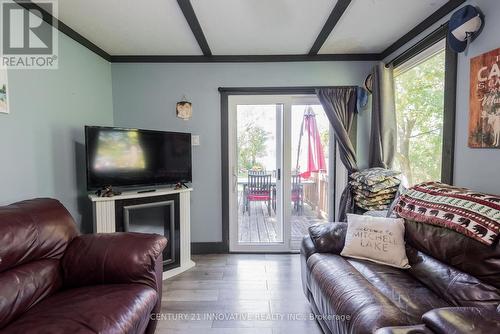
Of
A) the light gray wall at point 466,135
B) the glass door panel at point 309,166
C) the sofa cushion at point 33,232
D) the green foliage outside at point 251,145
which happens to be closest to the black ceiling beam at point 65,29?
the sofa cushion at point 33,232

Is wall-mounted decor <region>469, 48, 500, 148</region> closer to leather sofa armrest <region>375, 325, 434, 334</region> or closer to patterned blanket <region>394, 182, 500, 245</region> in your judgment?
patterned blanket <region>394, 182, 500, 245</region>

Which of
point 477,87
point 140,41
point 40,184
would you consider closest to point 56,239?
point 40,184

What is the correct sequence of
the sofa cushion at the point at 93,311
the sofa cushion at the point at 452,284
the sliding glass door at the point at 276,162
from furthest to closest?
the sliding glass door at the point at 276,162
the sofa cushion at the point at 452,284
the sofa cushion at the point at 93,311

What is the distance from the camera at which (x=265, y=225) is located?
10.8 ft

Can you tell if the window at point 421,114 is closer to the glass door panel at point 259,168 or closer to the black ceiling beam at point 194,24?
the glass door panel at point 259,168

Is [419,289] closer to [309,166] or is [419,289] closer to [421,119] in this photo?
[421,119]

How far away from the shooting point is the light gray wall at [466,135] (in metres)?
1.58

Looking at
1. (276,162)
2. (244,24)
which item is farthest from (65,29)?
(276,162)

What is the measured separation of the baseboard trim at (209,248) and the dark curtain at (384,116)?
6.91ft

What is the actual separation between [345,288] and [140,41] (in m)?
2.84

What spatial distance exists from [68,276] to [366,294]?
1.78 m

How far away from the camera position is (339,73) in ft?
9.76

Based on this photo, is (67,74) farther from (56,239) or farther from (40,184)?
(56,239)

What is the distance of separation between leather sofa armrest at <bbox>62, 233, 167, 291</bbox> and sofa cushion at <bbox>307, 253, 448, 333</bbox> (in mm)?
1098
